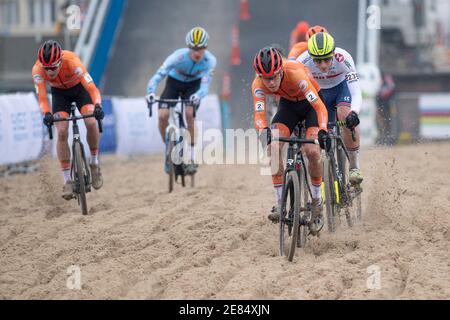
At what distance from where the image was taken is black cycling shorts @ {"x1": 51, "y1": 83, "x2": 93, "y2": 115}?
34.4ft

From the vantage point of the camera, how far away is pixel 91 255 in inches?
318

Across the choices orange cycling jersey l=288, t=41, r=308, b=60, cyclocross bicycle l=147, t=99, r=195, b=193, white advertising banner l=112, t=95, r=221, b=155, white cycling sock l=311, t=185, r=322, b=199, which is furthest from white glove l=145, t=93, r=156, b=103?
white advertising banner l=112, t=95, r=221, b=155

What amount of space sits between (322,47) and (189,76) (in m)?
4.51

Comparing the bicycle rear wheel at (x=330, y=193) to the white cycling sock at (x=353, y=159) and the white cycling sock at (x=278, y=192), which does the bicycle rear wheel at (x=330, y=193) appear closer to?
the white cycling sock at (x=278, y=192)

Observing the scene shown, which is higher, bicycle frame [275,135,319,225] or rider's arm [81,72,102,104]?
rider's arm [81,72,102,104]

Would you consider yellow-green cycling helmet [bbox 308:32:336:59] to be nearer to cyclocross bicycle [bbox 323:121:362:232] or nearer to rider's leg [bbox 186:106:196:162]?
cyclocross bicycle [bbox 323:121:362:232]

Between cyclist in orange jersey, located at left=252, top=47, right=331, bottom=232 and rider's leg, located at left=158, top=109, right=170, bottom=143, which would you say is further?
rider's leg, located at left=158, top=109, right=170, bottom=143

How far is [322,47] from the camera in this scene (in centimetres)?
845

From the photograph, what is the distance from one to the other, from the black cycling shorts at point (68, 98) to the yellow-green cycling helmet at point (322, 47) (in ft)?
10.8

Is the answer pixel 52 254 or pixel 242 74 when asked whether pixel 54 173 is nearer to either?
pixel 52 254

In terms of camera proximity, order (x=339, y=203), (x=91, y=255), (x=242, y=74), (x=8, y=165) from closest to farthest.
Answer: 1. (x=91, y=255)
2. (x=339, y=203)
3. (x=8, y=165)
4. (x=242, y=74)
